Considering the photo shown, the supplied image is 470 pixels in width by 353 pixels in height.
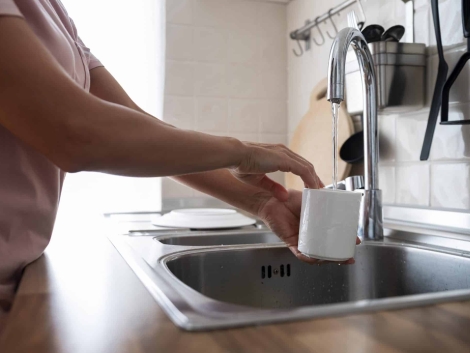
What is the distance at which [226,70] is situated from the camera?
1848 mm

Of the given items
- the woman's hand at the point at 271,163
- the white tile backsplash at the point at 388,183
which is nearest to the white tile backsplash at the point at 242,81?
the white tile backsplash at the point at 388,183

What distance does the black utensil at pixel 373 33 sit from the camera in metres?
1.12

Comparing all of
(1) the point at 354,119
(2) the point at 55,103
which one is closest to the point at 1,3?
(2) the point at 55,103

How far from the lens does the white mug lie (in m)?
0.64

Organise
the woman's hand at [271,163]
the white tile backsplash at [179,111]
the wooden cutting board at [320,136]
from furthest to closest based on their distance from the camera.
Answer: the white tile backsplash at [179,111] → the wooden cutting board at [320,136] → the woman's hand at [271,163]

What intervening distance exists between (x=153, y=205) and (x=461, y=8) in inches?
→ 45.3

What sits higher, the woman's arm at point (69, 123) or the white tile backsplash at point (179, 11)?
the white tile backsplash at point (179, 11)

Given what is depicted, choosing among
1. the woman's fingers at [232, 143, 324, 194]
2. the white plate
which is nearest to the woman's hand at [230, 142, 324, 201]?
the woman's fingers at [232, 143, 324, 194]

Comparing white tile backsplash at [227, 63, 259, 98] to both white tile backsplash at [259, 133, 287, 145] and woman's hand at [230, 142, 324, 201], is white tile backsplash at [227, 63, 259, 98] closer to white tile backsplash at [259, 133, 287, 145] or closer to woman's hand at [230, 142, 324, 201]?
white tile backsplash at [259, 133, 287, 145]

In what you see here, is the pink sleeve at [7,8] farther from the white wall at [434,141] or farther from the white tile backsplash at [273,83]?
the white tile backsplash at [273,83]

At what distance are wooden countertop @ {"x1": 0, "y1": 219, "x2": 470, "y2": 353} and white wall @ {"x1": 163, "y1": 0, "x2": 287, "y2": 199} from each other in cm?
130

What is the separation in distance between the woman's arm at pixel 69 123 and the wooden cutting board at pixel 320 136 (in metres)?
0.87

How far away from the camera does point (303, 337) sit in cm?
39

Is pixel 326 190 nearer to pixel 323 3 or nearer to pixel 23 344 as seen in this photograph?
pixel 23 344
